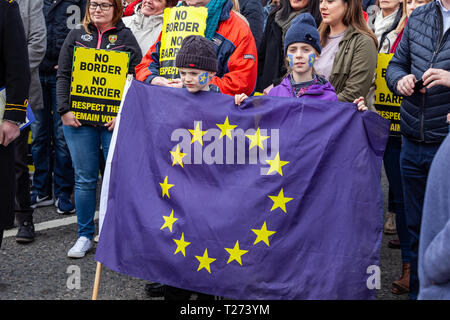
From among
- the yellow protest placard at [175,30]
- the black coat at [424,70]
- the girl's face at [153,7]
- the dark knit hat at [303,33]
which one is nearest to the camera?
the black coat at [424,70]

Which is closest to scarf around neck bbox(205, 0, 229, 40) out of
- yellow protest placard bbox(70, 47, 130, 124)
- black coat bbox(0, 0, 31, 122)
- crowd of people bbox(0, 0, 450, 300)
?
crowd of people bbox(0, 0, 450, 300)

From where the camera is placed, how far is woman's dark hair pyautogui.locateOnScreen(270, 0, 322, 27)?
5.35 metres

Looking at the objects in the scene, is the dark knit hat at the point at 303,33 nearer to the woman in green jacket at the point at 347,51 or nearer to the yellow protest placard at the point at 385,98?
the woman in green jacket at the point at 347,51

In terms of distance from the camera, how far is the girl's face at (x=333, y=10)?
4566mm

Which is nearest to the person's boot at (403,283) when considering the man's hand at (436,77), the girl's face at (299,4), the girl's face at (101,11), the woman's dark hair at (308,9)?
the man's hand at (436,77)

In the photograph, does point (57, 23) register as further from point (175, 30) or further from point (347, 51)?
point (347, 51)

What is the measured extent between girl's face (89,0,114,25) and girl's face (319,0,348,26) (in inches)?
70.4

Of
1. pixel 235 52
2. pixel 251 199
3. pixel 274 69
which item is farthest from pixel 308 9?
pixel 251 199

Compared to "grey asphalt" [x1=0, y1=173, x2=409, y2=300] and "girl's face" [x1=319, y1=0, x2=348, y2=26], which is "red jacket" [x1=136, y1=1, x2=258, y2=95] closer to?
"girl's face" [x1=319, y1=0, x2=348, y2=26]

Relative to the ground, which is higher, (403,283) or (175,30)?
(175,30)

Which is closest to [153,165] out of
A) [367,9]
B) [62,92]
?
[62,92]

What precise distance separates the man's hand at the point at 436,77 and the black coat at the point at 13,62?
256cm

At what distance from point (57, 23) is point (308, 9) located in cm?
271

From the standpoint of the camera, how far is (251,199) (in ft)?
12.0
